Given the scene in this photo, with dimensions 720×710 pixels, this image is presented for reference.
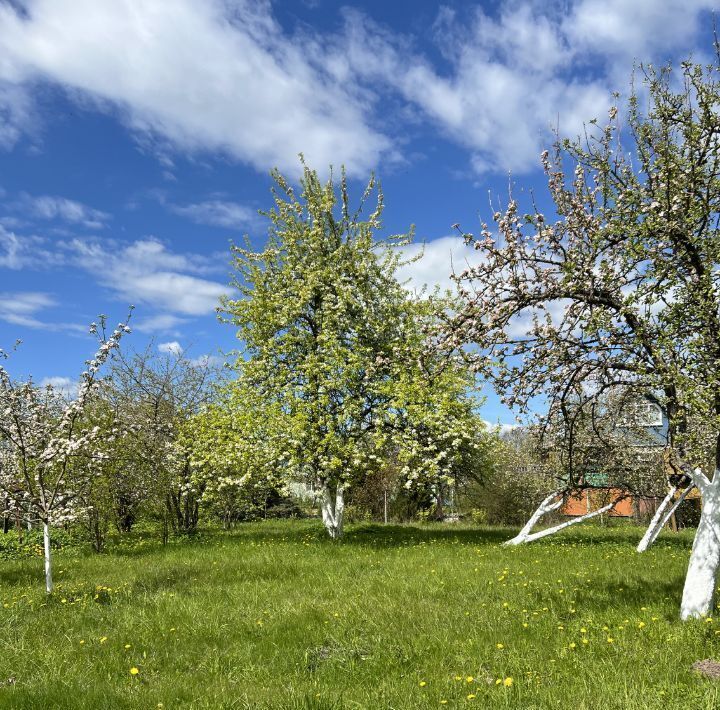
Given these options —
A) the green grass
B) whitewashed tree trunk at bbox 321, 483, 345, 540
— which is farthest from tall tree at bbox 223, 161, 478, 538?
the green grass

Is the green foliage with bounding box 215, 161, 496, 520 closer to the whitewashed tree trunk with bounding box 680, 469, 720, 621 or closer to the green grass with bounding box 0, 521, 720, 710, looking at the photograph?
the green grass with bounding box 0, 521, 720, 710


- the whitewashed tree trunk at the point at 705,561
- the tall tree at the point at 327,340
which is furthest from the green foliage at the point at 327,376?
the whitewashed tree trunk at the point at 705,561

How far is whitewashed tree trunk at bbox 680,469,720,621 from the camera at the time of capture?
25.3ft

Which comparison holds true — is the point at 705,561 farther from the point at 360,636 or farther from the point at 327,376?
the point at 327,376

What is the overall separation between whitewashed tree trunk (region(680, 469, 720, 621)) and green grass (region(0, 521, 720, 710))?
0.47 m

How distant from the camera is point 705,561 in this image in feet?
25.5

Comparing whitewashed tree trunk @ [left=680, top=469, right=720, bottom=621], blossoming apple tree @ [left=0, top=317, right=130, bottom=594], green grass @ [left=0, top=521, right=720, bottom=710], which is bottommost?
green grass @ [left=0, top=521, right=720, bottom=710]

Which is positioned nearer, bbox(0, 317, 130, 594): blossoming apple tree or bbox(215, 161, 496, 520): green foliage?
bbox(0, 317, 130, 594): blossoming apple tree

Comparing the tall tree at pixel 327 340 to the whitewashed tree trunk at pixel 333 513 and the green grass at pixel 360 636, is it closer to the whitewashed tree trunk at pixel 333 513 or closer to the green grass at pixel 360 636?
the whitewashed tree trunk at pixel 333 513

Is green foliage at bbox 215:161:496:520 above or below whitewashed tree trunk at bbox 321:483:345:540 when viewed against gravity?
above

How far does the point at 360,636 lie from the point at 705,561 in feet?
16.6

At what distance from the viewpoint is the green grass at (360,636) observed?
5.76 metres

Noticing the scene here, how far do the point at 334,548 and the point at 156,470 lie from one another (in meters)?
8.00

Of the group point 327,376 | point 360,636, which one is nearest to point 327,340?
point 327,376
